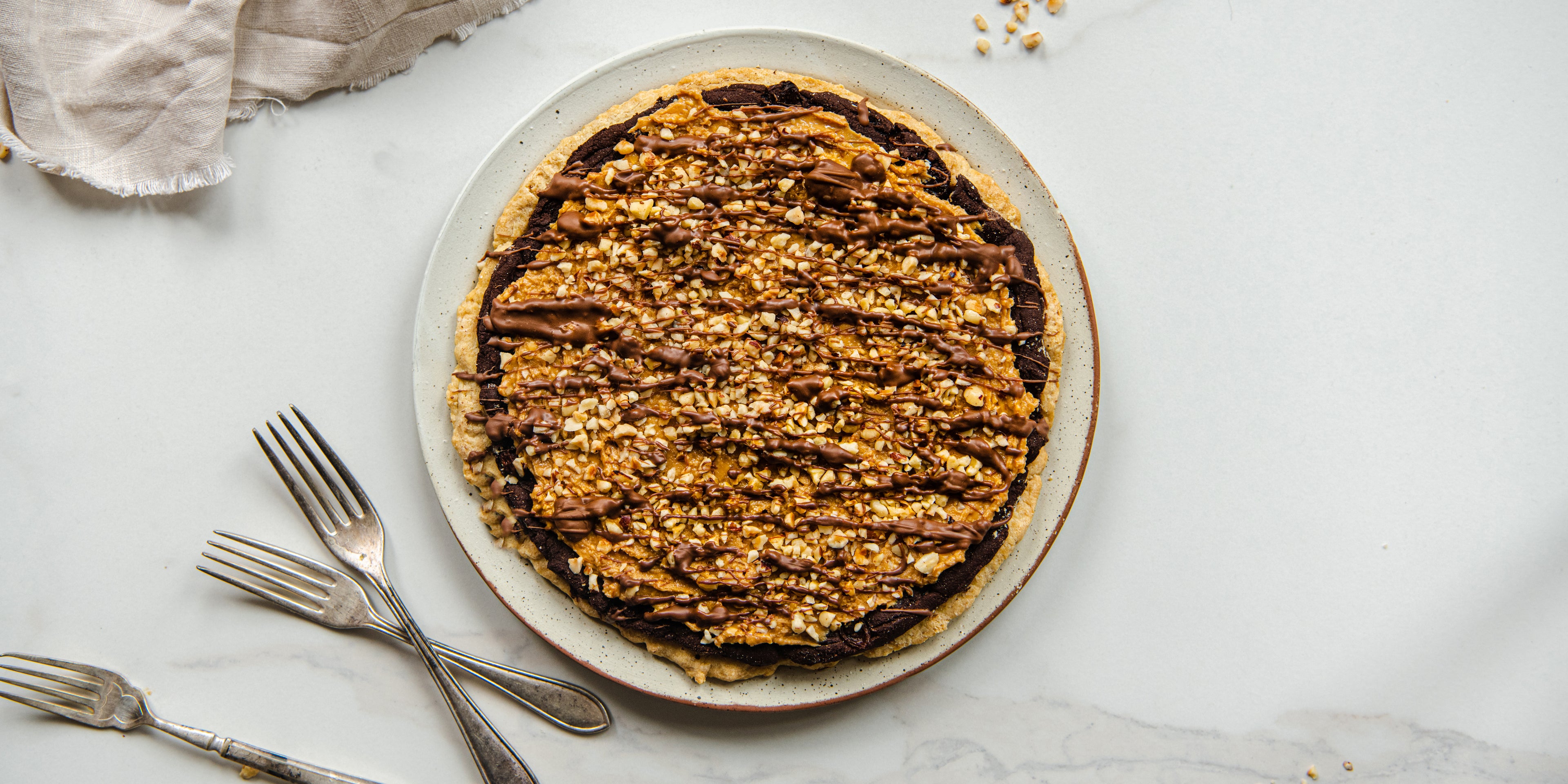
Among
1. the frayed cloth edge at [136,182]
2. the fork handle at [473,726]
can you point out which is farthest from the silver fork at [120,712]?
the frayed cloth edge at [136,182]

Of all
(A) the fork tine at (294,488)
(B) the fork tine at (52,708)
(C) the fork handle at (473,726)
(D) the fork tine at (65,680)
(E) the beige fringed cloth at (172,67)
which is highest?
(E) the beige fringed cloth at (172,67)

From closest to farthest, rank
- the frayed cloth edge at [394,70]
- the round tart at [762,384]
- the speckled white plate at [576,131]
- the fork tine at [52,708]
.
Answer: the round tart at [762,384] → the speckled white plate at [576,131] → the fork tine at [52,708] → the frayed cloth edge at [394,70]

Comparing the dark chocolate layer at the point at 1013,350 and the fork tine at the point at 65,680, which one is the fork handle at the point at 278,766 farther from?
the dark chocolate layer at the point at 1013,350

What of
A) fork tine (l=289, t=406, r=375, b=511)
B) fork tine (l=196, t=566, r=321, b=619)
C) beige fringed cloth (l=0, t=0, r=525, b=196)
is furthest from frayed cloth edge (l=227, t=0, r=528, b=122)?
fork tine (l=196, t=566, r=321, b=619)

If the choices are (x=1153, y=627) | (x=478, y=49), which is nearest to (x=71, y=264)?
(x=478, y=49)

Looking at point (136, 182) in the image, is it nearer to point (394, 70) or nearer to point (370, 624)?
point (394, 70)

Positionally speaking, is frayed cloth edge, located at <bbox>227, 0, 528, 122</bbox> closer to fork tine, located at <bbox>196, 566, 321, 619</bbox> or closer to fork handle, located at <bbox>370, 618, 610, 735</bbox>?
fork tine, located at <bbox>196, 566, 321, 619</bbox>

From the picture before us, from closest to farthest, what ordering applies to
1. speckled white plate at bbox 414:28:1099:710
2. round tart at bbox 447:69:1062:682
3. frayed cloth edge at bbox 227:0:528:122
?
round tart at bbox 447:69:1062:682
speckled white plate at bbox 414:28:1099:710
frayed cloth edge at bbox 227:0:528:122

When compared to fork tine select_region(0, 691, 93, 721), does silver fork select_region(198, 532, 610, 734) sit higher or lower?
higher
